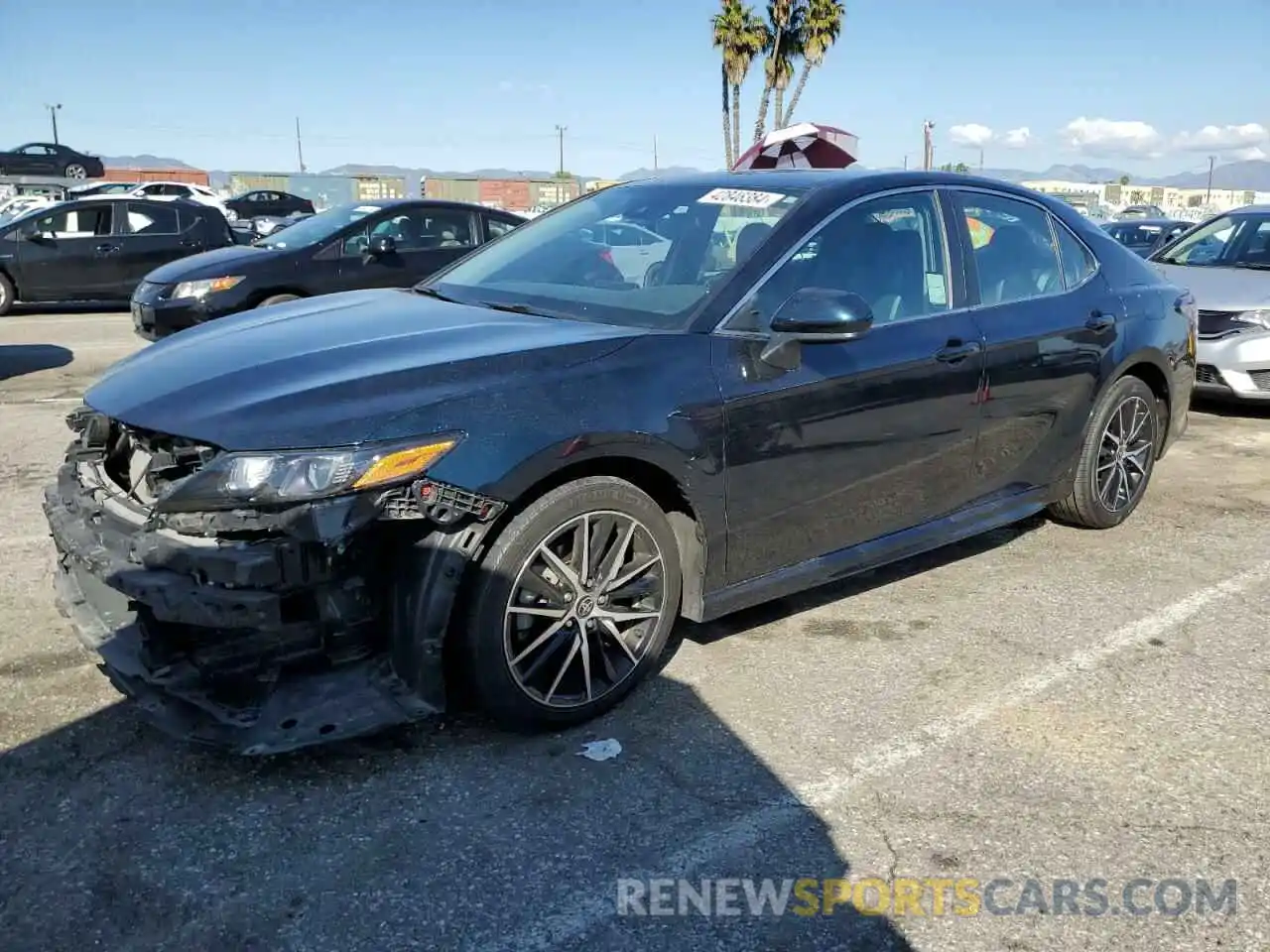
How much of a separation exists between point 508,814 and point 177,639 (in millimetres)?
985

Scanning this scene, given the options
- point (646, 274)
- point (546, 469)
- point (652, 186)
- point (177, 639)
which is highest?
point (652, 186)

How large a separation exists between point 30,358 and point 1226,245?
10.5 m

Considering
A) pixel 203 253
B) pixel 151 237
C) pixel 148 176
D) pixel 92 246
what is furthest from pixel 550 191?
pixel 203 253

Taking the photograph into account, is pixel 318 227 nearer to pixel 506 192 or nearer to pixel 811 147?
pixel 811 147

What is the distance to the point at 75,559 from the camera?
3057 mm

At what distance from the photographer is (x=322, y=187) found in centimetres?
5375

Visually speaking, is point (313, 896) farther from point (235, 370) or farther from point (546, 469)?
point (235, 370)

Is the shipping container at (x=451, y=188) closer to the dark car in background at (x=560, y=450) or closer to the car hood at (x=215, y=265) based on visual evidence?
the car hood at (x=215, y=265)

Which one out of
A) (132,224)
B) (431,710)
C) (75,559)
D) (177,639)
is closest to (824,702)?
(431,710)

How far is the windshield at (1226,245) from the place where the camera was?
8562 mm

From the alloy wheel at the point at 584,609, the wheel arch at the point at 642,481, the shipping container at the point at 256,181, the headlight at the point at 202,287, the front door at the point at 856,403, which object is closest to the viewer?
Result: the wheel arch at the point at 642,481

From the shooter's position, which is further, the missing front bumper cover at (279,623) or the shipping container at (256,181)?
the shipping container at (256,181)

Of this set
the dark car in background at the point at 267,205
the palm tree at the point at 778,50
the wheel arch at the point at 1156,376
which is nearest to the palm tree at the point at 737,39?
the palm tree at the point at 778,50

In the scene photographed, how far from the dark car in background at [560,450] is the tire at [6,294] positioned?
10992 millimetres
